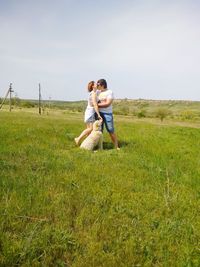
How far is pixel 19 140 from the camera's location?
39.6ft

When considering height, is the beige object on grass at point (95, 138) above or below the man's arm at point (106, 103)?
below

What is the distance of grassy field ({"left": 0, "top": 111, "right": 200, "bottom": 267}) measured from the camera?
416 centimetres

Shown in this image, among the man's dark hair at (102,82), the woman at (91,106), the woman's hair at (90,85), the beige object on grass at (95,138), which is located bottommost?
the beige object on grass at (95,138)

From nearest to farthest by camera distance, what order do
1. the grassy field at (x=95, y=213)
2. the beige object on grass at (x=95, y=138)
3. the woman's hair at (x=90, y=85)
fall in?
the grassy field at (x=95, y=213), the beige object on grass at (x=95, y=138), the woman's hair at (x=90, y=85)

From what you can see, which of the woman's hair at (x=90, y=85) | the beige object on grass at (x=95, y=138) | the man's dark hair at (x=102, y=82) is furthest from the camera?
the woman's hair at (x=90, y=85)

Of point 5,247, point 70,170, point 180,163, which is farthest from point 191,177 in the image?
point 5,247

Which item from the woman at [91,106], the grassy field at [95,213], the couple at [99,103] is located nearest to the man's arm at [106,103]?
the couple at [99,103]

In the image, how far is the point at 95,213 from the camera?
17.3ft

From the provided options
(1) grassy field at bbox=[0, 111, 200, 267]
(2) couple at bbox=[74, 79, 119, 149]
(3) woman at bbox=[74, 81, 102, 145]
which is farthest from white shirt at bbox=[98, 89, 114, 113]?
(1) grassy field at bbox=[0, 111, 200, 267]

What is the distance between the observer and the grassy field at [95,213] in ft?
13.7

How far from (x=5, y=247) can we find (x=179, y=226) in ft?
8.40

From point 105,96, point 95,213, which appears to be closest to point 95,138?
point 105,96

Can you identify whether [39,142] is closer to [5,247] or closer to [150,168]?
[150,168]

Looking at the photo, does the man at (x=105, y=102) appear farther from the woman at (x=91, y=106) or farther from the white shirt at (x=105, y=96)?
the woman at (x=91, y=106)
